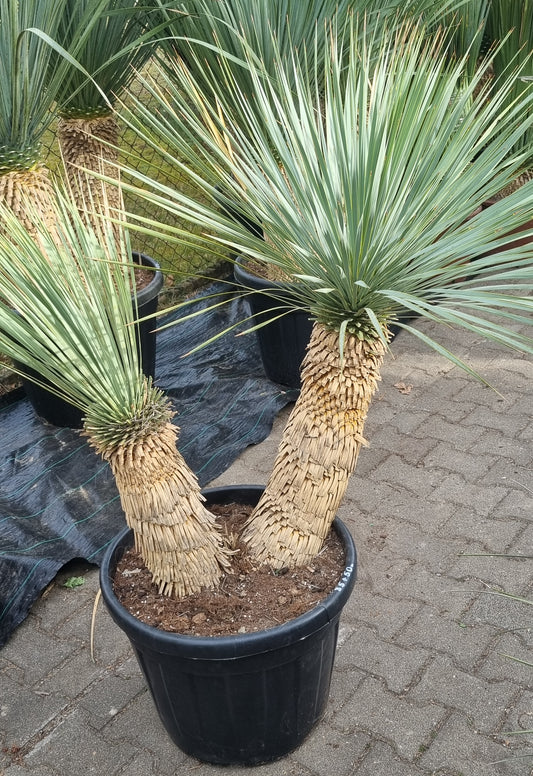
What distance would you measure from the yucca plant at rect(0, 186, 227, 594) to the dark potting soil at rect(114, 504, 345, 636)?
68 millimetres

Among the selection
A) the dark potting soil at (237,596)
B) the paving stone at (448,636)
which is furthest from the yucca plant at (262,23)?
the paving stone at (448,636)

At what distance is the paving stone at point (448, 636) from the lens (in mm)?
2303

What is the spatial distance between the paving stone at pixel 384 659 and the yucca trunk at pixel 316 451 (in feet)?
1.65

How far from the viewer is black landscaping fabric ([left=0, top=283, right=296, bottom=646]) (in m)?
2.67

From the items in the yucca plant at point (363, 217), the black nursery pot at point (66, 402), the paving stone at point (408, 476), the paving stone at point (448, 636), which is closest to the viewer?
the yucca plant at point (363, 217)

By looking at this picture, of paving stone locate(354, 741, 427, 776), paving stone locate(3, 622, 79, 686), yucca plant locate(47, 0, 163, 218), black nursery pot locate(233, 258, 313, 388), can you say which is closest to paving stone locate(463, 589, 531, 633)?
paving stone locate(354, 741, 427, 776)

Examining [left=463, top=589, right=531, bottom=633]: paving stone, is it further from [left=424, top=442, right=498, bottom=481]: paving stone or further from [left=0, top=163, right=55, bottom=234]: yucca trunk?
[left=0, top=163, right=55, bottom=234]: yucca trunk

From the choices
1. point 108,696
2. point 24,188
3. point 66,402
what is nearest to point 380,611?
point 108,696

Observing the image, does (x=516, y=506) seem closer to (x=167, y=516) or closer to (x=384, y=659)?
(x=384, y=659)

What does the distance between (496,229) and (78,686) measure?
5.55 feet

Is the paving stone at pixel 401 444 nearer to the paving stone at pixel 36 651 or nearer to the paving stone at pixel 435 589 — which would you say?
the paving stone at pixel 435 589

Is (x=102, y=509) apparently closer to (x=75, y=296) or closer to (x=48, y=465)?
(x=48, y=465)

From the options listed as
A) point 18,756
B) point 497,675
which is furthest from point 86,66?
point 497,675

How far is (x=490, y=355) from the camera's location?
387 centimetres
